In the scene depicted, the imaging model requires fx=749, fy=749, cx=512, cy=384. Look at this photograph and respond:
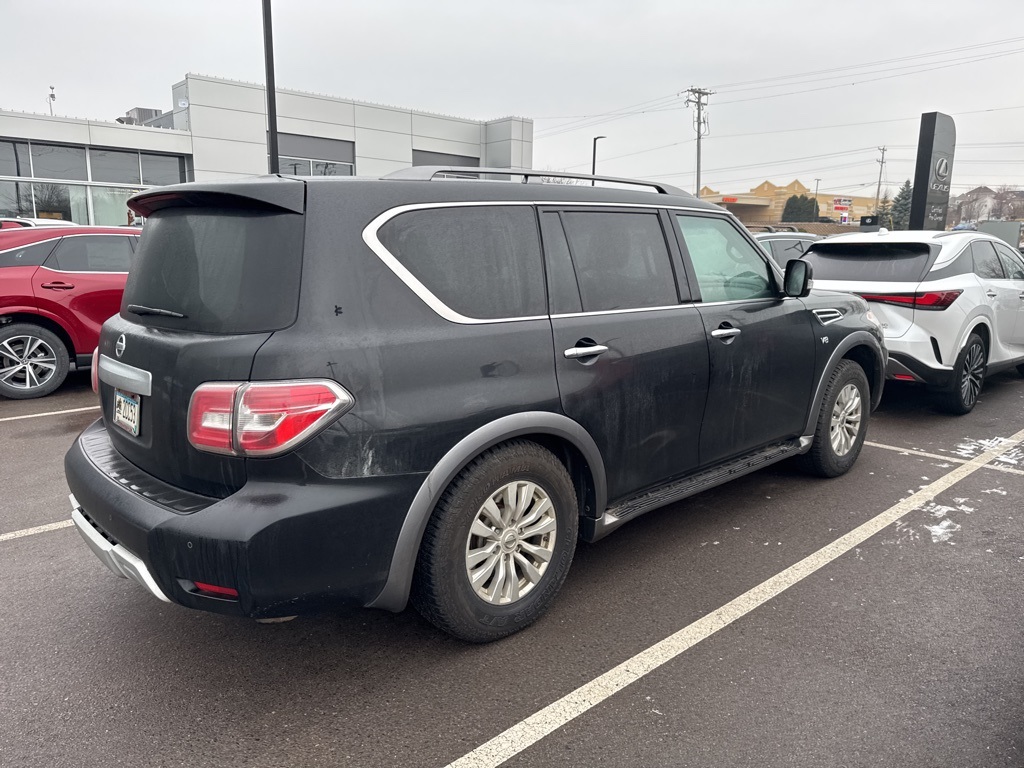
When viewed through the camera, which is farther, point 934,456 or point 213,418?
point 934,456

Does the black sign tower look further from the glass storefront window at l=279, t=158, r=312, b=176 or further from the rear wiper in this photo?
the rear wiper

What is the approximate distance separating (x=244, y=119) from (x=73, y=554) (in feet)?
77.9

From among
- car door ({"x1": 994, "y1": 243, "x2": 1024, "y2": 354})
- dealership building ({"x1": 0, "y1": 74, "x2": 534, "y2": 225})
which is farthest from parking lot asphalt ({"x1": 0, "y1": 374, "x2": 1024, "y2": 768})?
dealership building ({"x1": 0, "y1": 74, "x2": 534, "y2": 225})

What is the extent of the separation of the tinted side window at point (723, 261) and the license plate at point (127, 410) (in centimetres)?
265

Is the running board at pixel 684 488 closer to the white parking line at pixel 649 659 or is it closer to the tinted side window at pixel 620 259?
the white parking line at pixel 649 659

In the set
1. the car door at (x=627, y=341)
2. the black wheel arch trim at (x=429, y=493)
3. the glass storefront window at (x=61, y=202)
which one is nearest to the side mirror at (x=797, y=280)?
the car door at (x=627, y=341)

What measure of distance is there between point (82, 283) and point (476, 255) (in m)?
6.51

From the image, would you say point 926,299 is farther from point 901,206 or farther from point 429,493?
point 901,206

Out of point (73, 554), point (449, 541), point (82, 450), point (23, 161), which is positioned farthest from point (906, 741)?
point (23, 161)

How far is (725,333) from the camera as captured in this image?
3.82m

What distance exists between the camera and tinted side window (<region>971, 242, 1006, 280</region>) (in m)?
7.07

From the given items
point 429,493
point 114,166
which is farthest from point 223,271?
point 114,166

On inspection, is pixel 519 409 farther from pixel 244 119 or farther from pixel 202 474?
pixel 244 119

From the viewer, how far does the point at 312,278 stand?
8.19ft
